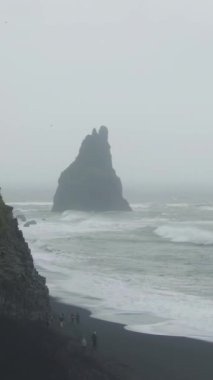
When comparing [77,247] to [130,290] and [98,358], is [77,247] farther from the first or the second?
[98,358]

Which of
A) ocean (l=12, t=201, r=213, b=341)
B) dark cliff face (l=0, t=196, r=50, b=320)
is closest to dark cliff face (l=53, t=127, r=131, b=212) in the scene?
ocean (l=12, t=201, r=213, b=341)

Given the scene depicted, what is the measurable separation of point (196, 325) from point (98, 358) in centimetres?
853

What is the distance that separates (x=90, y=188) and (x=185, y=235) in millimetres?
63197

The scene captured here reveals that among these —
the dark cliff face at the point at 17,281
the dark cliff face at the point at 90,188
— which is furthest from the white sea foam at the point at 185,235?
the dark cliff face at the point at 90,188

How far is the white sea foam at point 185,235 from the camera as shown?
243 feet

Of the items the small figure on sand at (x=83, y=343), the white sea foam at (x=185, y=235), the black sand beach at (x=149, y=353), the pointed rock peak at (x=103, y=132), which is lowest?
the black sand beach at (x=149, y=353)

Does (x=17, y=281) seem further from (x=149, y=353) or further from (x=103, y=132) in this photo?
(x=103, y=132)

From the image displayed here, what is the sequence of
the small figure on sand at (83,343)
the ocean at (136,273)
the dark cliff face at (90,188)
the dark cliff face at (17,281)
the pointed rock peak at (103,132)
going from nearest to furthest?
the small figure on sand at (83,343) → the dark cliff face at (17,281) → the ocean at (136,273) → the dark cliff face at (90,188) → the pointed rock peak at (103,132)

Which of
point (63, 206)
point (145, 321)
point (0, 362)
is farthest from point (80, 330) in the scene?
point (63, 206)

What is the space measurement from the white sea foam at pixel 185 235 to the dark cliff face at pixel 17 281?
41237mm

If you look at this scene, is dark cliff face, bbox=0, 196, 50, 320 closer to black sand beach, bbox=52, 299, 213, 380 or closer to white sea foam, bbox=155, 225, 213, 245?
black sand beach, bbox=52, 299, 213, 380

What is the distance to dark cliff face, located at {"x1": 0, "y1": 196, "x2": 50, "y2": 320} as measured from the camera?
1157 inches

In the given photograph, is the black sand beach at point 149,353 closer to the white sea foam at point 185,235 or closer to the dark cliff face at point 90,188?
the white sea foam at point 185,235

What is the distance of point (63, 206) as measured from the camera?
465 ft
